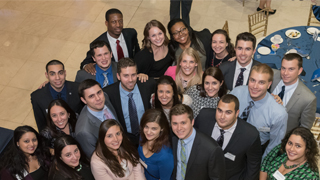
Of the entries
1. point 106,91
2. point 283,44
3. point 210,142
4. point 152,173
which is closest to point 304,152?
point 210,142

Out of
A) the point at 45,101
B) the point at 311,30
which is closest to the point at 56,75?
the point at 45,101

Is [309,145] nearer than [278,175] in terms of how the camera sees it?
Yes

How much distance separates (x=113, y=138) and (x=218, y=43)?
2212mm

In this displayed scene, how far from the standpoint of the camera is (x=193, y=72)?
4.75 meters

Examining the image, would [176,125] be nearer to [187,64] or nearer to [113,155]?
[113,155]

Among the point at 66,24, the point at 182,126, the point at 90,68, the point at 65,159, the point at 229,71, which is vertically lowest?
the point at 65,159

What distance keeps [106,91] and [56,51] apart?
12.6 feet

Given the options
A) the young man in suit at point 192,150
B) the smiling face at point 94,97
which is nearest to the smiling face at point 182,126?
the young man in suit at point 192,150

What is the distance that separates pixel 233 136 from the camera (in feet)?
12.6

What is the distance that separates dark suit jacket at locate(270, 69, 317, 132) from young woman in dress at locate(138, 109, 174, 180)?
5.47ft

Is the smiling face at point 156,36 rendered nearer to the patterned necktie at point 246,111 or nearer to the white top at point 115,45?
the white top at point 115,45

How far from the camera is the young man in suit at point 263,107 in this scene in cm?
396

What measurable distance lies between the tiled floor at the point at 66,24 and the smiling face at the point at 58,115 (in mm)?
2784

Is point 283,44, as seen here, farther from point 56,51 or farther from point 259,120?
point 56,51
